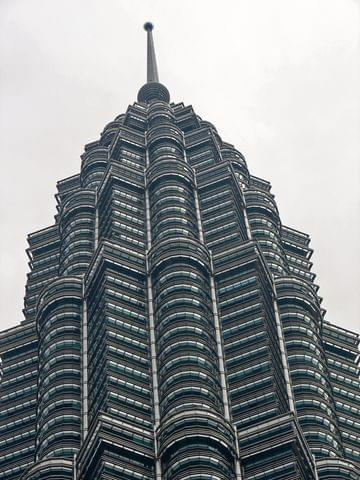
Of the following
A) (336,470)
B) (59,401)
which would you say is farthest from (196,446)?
(59,401)

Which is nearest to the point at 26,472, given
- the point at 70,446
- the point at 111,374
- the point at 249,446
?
the point at 70,446

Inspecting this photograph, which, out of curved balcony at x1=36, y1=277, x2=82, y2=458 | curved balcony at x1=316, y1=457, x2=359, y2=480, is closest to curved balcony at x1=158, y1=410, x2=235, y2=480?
curved balcony at x1=316, y1=457, x2=359, y2=480

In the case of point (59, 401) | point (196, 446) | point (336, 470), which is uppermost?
point (59, 401)

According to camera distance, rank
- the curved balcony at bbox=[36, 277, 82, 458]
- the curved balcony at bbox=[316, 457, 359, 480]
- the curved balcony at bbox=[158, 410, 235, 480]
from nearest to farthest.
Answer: the curved balcony at bbox=[158, 410, 235, 480], the curved balcony at bbox=[316, 457, 359, 480], the curved balcony at bbox=[36, 277, 82, 458]

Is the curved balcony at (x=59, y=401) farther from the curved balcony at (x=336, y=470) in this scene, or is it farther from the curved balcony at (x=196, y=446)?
the curved balcony at (x=336, y=470)

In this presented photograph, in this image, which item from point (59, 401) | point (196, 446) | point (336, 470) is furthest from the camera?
point (59, 401)

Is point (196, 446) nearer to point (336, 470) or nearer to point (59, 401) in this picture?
point (336, 470)

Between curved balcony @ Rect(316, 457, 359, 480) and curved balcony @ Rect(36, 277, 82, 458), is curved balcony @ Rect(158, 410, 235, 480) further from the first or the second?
curved balcony @ Rect(36, 277, 82, 458)

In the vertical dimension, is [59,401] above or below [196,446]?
above

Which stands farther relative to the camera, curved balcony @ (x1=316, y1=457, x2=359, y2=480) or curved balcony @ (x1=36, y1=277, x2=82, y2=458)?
curved balcony @ (x1=36, y1=277, x2=82, y2=458)

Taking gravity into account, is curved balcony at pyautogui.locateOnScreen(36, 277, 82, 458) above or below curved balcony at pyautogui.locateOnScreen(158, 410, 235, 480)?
above

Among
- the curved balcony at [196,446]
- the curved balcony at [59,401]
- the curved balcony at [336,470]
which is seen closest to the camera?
the curved balcony at [196,446]

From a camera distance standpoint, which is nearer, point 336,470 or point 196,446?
point 196,446

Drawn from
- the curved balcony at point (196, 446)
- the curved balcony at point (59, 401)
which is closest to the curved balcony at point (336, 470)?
the curved balcony at point (196, 446)
